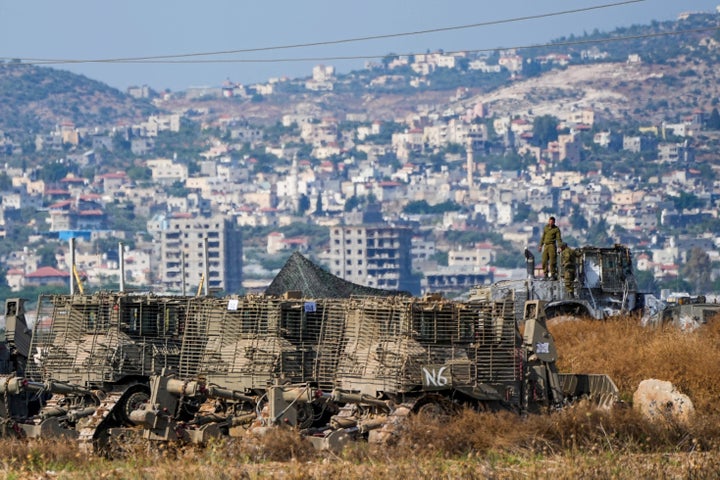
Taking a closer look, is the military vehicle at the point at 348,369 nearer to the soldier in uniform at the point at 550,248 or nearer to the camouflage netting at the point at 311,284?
the camouflage netting at the point at 311,284

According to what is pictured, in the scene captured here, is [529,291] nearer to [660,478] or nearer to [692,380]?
[692,380]

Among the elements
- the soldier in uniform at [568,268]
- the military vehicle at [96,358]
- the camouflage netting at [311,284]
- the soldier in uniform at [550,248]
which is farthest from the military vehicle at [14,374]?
the soldier in uniform at [568,268]

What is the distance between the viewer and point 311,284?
131 feet

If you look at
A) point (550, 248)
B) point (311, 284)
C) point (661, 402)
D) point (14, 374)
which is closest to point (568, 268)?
point (550, 248)

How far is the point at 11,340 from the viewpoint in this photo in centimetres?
2969

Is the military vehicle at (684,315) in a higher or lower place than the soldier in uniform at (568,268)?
lower

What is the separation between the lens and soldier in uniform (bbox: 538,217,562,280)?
1585 inches

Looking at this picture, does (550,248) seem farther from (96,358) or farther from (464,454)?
(464,454)

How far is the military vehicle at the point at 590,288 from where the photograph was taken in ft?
134

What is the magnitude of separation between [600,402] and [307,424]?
4.12 metres

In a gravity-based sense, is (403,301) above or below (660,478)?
above

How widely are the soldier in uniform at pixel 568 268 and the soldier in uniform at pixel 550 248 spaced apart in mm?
181

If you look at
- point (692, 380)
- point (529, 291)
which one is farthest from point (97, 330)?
point (529, 291)

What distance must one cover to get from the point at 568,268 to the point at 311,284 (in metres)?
5.25
